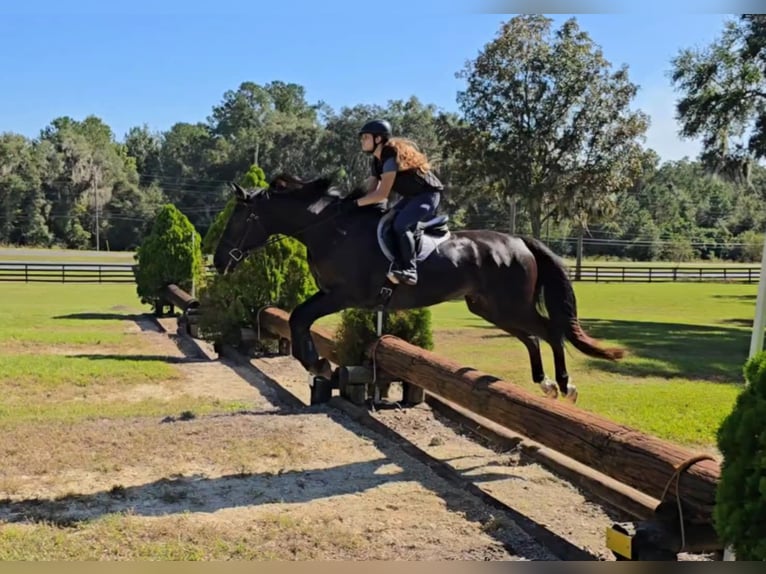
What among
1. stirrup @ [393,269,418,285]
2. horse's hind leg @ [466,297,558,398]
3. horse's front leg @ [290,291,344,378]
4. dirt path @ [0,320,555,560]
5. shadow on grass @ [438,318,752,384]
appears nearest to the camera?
dirt path @ [0,320,555,560]

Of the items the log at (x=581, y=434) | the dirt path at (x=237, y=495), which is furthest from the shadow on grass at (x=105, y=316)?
the log at (x=581, y=434)

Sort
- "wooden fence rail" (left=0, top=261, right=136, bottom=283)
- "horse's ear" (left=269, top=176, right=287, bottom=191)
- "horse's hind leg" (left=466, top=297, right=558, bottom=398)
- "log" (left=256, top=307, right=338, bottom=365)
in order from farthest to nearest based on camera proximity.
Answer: "wooden fence rail" (left=0, top=261, right=136, bottom=283), "log" (left=256, top=307, right=338, bottom=365), "horse's hind leg" (left=466, top=297, right=558, bottom=398), "horse's ear" (left=269, top=176, right=287, bottom=191)

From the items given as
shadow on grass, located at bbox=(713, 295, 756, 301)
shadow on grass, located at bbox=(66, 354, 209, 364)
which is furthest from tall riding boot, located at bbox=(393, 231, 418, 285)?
shadow on grass, located at bbox=(713, 295, 756, 301)

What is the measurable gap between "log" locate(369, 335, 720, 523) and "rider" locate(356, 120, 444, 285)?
40.5 inches

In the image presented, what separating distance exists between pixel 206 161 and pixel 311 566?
219 feet

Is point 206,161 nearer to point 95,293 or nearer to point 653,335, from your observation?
point 95,293

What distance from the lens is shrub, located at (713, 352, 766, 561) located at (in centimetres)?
230

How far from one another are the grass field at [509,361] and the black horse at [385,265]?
1.83 m

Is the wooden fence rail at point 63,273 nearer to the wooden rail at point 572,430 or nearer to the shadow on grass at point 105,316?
the shadow on grass at point 105,316

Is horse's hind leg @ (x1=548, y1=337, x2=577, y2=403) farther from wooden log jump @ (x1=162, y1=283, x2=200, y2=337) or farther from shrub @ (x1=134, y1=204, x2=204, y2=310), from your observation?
shrub @ (x1=134, y1=204, x2=204, y2=310)

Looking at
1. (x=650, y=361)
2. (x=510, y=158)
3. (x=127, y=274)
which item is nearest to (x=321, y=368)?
(x=650, y=361)

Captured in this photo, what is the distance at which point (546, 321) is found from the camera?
5.81 metres

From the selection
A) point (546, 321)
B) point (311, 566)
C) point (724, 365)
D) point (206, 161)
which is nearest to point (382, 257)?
point (546, 321)

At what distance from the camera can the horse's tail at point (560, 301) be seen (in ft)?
18.5
